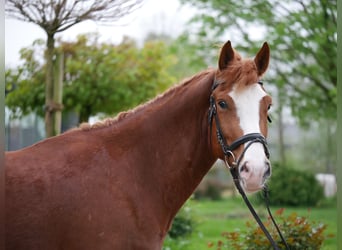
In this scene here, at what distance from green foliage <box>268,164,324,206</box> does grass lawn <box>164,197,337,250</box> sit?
0.46 metres

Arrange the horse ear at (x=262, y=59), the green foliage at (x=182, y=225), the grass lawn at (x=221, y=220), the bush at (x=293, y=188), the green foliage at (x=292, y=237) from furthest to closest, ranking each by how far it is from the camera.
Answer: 1. the bush at (x=293, y=188)
2. the green foliage at (x=182, y=225)
3. the grass lawn at (x=221, y=220)
4. the green foliage at (x=292, y=237)
5. the horse ear at (x=262, y=59)

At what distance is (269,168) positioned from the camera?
9.05 feet

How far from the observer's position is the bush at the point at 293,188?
567 inches

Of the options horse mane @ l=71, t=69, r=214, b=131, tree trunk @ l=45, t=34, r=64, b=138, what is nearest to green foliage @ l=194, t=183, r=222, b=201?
tree trunk @ l=45, t=34, r=64, b=138

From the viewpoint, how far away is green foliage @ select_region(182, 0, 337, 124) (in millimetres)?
10000

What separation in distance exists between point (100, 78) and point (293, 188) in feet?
27.4

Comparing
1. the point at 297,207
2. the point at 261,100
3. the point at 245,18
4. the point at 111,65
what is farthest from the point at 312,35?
the point at 261,100

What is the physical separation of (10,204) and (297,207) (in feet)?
41.5

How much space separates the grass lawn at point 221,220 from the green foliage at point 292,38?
103 inches

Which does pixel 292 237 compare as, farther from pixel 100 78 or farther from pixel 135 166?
pixel 100 78

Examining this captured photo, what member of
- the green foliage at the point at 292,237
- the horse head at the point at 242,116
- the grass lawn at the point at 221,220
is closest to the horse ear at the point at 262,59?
the horse head at the point at 242,116

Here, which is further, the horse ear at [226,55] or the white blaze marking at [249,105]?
the horse ear at [226,55]

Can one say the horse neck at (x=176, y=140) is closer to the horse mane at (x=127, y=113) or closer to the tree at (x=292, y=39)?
the horse mane at (x=127, y=113)

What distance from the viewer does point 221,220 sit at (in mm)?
11508
